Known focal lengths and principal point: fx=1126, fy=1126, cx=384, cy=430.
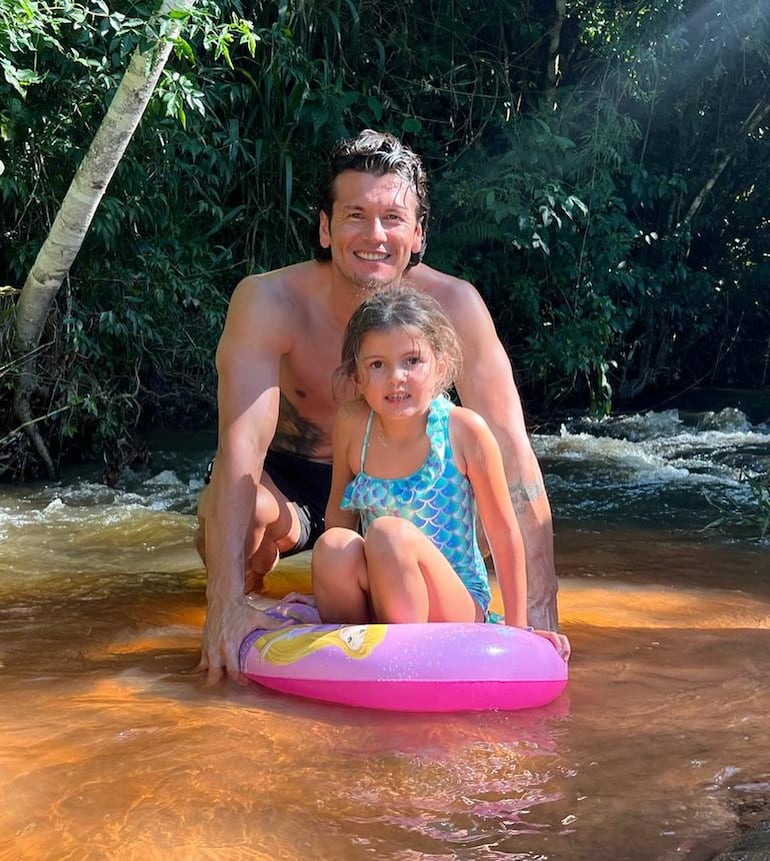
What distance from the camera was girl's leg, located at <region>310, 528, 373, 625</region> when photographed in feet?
7.68

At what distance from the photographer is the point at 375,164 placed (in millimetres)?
2797

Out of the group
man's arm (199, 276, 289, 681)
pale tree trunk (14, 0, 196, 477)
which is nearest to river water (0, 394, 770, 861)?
man's arm (199, 276, 289, 681)

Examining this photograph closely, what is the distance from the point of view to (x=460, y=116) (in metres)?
7.54

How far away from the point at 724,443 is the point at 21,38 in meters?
4.75

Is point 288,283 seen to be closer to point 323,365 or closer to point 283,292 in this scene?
point 283,292

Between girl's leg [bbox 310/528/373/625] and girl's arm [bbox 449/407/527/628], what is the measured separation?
282 millimetres

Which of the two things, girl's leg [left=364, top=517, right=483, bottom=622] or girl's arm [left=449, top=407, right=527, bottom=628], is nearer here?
girl's leg [left=364, top=517, right=483, bottom=622]

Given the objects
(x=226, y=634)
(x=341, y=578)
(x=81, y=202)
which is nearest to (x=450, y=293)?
(x=341, y=578)

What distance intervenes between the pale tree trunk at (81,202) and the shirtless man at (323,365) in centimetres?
152

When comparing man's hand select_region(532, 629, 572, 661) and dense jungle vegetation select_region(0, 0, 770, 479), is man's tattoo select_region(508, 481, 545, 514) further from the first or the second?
dense jungle vegetation select_region(0, 0, 770, 479)

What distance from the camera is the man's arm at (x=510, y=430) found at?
2.66 meters

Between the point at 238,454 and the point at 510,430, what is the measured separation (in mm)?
686

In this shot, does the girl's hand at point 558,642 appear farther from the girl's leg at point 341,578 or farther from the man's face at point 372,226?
the man's face at point 372,226

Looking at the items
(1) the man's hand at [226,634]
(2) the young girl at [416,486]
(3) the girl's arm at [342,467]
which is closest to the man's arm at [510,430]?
(2) the young girl at [416,486]
